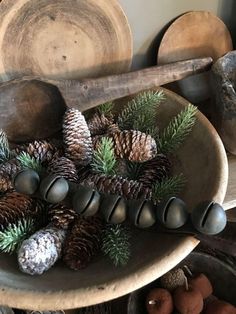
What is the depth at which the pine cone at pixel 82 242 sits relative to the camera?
0.50m

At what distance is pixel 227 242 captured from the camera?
48cm

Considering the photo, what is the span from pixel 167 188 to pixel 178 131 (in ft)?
0.36

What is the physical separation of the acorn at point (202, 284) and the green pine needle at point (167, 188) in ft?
1.07

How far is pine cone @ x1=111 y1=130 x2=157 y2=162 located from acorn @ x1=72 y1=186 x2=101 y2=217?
124 millimetres

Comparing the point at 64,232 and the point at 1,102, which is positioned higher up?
the point at 1,102

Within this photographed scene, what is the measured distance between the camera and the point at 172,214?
45 centimetres

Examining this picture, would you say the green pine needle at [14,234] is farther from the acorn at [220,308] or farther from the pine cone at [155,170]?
the acorn at [220,308]

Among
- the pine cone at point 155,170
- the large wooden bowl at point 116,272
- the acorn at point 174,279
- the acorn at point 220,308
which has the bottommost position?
the acorn at point 220,308

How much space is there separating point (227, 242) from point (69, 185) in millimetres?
196

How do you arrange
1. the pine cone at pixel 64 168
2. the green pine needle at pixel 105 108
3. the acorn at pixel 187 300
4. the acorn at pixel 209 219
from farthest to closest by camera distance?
the acorn at pixel 187 300, the green pine needle at pixel 105 108, the pine cone at pixel 64 168, the acorn at pixel 209 219

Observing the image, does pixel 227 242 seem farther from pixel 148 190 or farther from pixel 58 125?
pixel 58 125

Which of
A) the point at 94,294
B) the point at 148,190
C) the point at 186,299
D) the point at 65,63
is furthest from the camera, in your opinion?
the point at 186,299

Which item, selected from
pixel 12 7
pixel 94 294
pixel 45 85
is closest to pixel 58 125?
pixel 45 85

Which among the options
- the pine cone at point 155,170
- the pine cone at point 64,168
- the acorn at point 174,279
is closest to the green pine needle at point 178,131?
the pine cone at point 155,170
